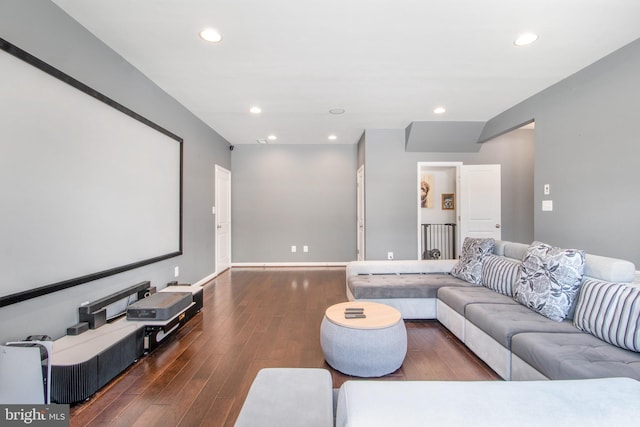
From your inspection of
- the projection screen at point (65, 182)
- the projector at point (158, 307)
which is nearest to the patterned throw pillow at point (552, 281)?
the projector at point (158, 307)

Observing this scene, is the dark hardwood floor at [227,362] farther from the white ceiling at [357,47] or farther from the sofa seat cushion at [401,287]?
the white ceiling at [357,47]

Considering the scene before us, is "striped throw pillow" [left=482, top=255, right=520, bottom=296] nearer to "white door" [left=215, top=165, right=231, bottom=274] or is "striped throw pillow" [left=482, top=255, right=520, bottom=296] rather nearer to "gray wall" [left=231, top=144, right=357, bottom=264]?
"gray wall" [left=231, top=144, right=357, bottom=264]

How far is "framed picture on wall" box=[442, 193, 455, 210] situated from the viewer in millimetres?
6551

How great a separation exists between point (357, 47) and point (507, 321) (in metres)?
2.55

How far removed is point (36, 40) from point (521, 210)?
6718 mm

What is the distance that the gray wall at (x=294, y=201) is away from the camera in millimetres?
6301

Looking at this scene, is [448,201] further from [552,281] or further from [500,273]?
[552,281]

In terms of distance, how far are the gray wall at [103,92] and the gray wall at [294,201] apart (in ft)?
5.54

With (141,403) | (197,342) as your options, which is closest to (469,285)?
(197,342)

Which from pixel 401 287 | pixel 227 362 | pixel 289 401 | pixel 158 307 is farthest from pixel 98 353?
pixel 401 287

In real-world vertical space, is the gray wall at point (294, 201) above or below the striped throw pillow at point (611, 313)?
above

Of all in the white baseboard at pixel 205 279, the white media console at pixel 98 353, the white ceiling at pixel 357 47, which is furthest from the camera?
the white baseboard at pixel 205 279

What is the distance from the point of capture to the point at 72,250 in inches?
86.4

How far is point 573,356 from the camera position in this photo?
1577mm
